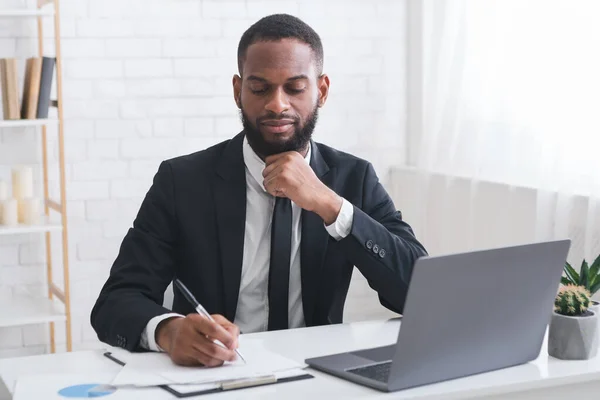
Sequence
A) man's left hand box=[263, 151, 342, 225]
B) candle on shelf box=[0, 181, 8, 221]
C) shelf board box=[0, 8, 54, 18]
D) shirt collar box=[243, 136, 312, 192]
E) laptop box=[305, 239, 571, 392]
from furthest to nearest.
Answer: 1. candle on shelf box=[0, 181, 8, 221]
2. shelf board box=[0, 8, 54, 18]
3. shirt collar box=[243, 136, 312, 192]
4. man's left hand box=[263, 151, 342, 225]
5. laptop box=[305, 239, 571, 392]

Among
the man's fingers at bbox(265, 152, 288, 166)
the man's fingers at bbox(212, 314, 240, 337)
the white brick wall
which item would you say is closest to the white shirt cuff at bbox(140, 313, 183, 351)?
the man's fingers at bbox(212, 314, 240, 337)

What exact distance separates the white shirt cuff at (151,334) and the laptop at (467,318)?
315 mm

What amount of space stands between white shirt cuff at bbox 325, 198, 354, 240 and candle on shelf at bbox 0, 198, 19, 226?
6.24ft

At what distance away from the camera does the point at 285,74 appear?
2178mm

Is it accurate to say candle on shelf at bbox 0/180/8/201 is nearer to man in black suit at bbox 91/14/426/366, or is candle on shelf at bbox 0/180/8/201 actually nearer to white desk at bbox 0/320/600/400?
man in black suit at bbox 91/14/426/366

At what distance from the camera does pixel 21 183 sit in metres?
3.61

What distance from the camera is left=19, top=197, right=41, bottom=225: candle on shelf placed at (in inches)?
142

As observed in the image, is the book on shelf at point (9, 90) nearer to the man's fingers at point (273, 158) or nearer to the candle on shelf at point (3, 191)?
the candle on shelf at point (3, 191)

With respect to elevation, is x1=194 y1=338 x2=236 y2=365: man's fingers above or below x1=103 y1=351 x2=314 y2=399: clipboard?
above

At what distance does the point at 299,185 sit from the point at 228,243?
0.83 ft

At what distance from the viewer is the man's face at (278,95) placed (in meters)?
2.17

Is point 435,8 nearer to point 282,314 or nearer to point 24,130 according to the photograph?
point 24,130

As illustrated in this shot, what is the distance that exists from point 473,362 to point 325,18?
2.88m

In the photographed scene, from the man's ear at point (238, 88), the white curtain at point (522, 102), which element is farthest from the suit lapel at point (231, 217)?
the white curtain at point (522, 102)
